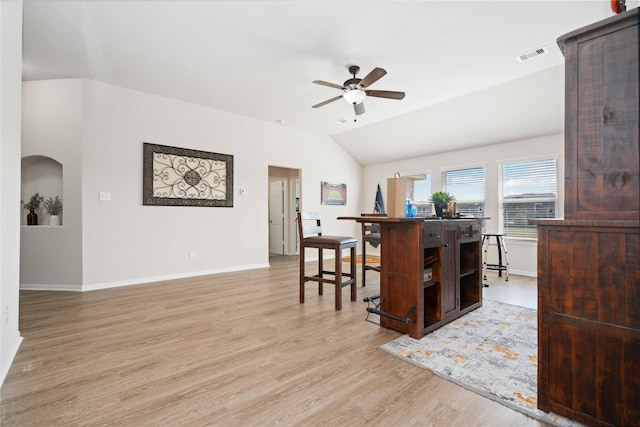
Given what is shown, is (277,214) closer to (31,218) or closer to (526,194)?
(31,218)

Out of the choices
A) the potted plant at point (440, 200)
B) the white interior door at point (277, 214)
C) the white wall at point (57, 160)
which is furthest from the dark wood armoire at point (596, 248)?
the white interior door at point (277, 214)

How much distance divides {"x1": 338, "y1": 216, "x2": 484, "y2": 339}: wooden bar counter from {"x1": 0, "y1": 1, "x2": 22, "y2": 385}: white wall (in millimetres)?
2270

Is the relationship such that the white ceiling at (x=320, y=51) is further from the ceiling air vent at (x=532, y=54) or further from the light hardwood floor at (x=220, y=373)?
the light hardwood floor at (x=220, y=373)

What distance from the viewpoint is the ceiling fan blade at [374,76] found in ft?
8.90

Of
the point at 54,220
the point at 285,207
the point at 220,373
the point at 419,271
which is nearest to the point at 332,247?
the point at 419,271

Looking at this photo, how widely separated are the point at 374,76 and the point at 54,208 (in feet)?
14.6

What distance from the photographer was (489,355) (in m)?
1.94

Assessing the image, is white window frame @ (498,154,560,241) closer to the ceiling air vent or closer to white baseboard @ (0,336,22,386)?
the ceiling air vent

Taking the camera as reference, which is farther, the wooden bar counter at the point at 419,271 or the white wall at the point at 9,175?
the wooden bar counter at the point at 419,271

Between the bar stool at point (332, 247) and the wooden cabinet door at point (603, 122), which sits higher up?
the wooden cabinet door at point (603, 122)

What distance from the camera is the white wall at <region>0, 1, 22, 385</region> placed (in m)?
1.69

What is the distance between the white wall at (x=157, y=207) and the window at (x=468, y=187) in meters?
3.25

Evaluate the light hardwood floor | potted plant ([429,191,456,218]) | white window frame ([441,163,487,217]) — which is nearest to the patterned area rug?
the light hardwood floor

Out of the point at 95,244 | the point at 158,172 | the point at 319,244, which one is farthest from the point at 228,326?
the point at 158,172
